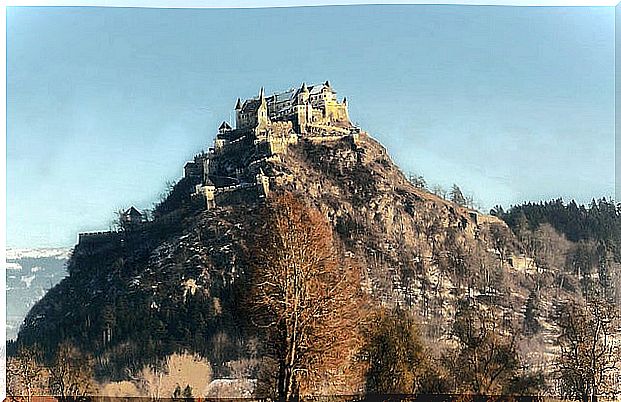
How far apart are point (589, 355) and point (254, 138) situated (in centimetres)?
386

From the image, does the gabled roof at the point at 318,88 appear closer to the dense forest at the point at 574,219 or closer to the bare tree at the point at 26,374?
the dense forest at the point at 574,219

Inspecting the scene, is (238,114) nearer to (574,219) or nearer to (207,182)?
(207,182)

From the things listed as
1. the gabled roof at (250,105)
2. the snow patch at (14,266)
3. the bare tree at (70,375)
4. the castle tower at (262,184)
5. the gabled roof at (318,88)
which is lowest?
the bare tree at (70,375)

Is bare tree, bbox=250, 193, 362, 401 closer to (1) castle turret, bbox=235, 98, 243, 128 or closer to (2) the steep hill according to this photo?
(2) the steep hill

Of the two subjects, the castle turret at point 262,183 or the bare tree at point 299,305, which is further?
the castle turret at point 262,183

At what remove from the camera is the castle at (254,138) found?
13.0 meters

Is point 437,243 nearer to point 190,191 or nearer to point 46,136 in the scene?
point 190,191

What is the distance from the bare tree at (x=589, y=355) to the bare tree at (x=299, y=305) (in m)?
2.06

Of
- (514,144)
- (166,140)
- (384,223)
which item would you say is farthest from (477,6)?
(166,140)

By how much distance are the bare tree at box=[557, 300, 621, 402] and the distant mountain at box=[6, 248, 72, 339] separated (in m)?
4.89

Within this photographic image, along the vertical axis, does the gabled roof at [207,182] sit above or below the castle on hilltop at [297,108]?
below

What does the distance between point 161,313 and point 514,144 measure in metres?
3.76

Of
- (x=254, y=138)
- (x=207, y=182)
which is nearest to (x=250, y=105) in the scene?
(x=254, y=138)

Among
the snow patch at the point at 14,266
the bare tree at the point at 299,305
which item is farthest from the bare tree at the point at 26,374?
the bare tree at the point at 299,305
